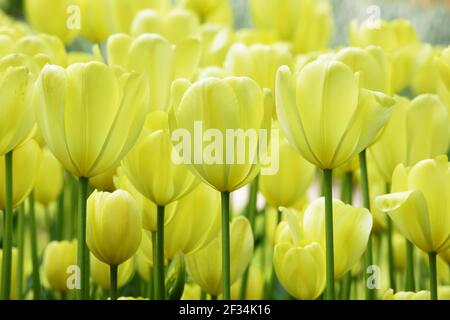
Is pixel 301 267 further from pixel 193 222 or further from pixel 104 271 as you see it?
pixel 104 271

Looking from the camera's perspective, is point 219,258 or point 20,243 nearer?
point 219,258

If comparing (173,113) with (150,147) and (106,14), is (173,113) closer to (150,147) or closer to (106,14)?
(150,147)

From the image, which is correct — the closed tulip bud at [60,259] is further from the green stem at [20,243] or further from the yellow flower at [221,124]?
the yellow flower at [221,124]

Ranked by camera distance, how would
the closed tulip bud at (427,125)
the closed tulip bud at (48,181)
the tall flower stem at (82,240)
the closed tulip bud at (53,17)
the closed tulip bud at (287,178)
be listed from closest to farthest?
the tall flower stem at (82,240), the closed tulip bud at (427,125), the closed tulip bud at (287,178), the closed tulip bud at (48,181), the closed tulip bud at (53,17)

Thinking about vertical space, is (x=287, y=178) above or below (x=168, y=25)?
below

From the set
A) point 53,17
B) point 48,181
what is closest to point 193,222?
point 48,181

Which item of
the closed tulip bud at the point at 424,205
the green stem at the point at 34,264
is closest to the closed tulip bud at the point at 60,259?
the green stem at the point at 34,264

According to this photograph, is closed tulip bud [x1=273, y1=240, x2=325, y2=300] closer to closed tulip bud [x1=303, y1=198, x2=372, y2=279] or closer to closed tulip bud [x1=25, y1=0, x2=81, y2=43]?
closed tulip bud [x1=303, y1=198, x2=372, y2=279]

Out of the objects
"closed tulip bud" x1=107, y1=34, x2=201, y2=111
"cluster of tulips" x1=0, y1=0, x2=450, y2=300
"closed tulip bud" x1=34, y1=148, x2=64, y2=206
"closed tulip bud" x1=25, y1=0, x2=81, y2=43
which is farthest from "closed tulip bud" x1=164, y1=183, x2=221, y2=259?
"closed tulip bud" x1=25, y1=0, x2=81, y2=43
